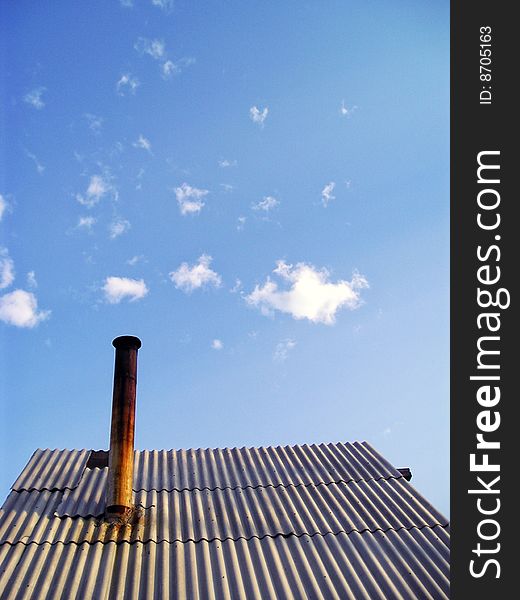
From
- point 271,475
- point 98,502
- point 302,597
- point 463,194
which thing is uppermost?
point 463,194

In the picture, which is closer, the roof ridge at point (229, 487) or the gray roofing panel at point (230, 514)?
the gray roofing panel at point (230, 514)

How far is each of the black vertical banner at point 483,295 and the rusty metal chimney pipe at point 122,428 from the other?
11.8ft

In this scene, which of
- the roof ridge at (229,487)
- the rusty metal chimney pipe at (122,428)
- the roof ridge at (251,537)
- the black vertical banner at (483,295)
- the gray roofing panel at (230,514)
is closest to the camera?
the black vertical banner at (483,295)

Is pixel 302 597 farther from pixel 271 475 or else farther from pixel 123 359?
pixel 123 359

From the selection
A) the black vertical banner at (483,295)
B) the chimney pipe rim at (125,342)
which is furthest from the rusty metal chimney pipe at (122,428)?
the black vertical banner at (483,295)

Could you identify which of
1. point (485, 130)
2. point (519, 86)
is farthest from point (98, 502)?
point (519, 86)

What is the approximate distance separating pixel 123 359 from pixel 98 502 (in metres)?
1.80

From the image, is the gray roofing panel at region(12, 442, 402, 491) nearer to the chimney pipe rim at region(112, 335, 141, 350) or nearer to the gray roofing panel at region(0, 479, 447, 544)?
the gray roofing panel at region(0, 479, 447, 544)

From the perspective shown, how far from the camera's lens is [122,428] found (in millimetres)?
6734

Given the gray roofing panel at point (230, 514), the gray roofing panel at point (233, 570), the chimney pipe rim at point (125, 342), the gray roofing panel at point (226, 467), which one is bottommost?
the gray roofing panel at point (233, 570)

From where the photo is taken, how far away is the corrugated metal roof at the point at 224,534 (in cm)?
512

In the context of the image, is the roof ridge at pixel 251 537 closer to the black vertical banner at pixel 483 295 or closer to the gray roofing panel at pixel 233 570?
the gray roofing panel at pixel 233 570

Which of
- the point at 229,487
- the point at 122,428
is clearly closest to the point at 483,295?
the point at 229,487

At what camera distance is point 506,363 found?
5.20 metres
